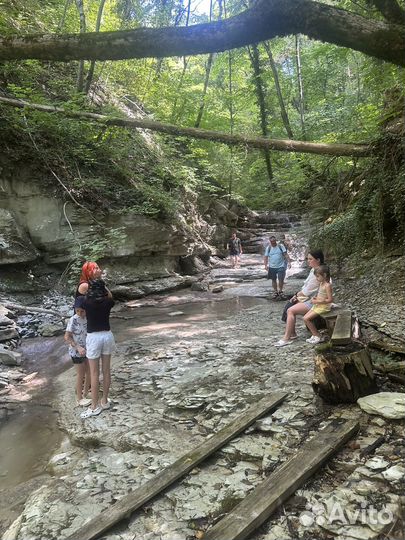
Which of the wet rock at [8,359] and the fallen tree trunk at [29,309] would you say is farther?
the fallen tree trunk at [29,309]

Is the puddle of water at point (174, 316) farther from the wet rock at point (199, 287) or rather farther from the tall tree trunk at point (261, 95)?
the tall tree trunk at point (261, 95)

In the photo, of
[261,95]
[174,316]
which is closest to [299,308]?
[174,316]

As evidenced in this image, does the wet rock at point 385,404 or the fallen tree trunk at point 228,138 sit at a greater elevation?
the fallen tree trunk at point 228,138

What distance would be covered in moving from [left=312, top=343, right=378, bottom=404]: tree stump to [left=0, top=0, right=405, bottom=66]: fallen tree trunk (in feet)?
10.0

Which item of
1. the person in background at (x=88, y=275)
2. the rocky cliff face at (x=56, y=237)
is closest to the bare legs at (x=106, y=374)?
the person in background at (x=88, y=275)

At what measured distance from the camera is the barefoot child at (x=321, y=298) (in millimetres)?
6704

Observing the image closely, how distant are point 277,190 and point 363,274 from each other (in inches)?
398

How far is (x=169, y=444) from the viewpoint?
4531 millimetres

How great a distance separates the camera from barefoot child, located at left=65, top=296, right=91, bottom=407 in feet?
18.9

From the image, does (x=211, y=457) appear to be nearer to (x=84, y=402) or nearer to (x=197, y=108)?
(x=84, y=402)

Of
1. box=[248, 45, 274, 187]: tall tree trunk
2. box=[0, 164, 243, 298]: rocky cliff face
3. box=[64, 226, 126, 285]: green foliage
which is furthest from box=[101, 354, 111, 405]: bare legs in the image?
box=[248, 45, 274, 187]: tall tree trunk

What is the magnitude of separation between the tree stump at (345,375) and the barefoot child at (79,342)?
346 centimetres

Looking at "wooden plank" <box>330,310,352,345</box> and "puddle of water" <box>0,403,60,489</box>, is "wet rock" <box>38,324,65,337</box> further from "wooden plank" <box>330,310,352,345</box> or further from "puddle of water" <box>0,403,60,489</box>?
"wooden plank" <box>330,310,352,345</box>

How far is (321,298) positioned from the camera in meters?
6.85
